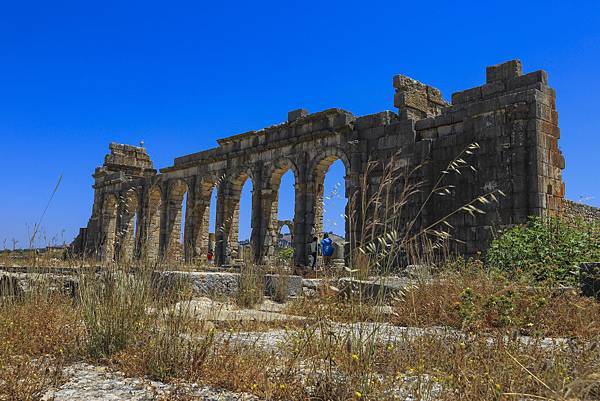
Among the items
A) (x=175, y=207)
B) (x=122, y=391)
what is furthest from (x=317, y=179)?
(x=122, y=391)

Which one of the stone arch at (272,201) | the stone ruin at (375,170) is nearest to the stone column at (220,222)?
the stone ruin at (375,170)

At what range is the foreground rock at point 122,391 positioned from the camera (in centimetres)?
265

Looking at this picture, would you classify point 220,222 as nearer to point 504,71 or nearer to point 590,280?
point 504,71

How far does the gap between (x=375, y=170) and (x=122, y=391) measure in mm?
12367

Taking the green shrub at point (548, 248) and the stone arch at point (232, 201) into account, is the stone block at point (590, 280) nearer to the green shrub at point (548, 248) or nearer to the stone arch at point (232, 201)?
the green shrub at point (548, 248)

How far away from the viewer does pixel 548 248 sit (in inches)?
311

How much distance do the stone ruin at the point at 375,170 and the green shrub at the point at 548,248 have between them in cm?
83

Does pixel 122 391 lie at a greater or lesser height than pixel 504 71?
lesser

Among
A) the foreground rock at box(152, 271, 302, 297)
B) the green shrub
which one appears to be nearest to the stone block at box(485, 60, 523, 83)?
the green shrub

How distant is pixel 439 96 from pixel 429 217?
5032 millimetres

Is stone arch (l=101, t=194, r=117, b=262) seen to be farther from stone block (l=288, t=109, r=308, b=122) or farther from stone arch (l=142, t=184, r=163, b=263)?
stone block (l=288, t=109, r=308, b=122)

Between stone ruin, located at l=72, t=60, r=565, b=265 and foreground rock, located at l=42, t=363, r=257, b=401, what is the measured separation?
139cm

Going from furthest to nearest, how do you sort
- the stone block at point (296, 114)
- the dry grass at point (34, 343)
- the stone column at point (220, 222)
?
the stone column at point (220, 222), the stone block at point (296, 114), the dry grass at point (34, 343)

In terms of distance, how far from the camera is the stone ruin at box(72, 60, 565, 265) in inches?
437
